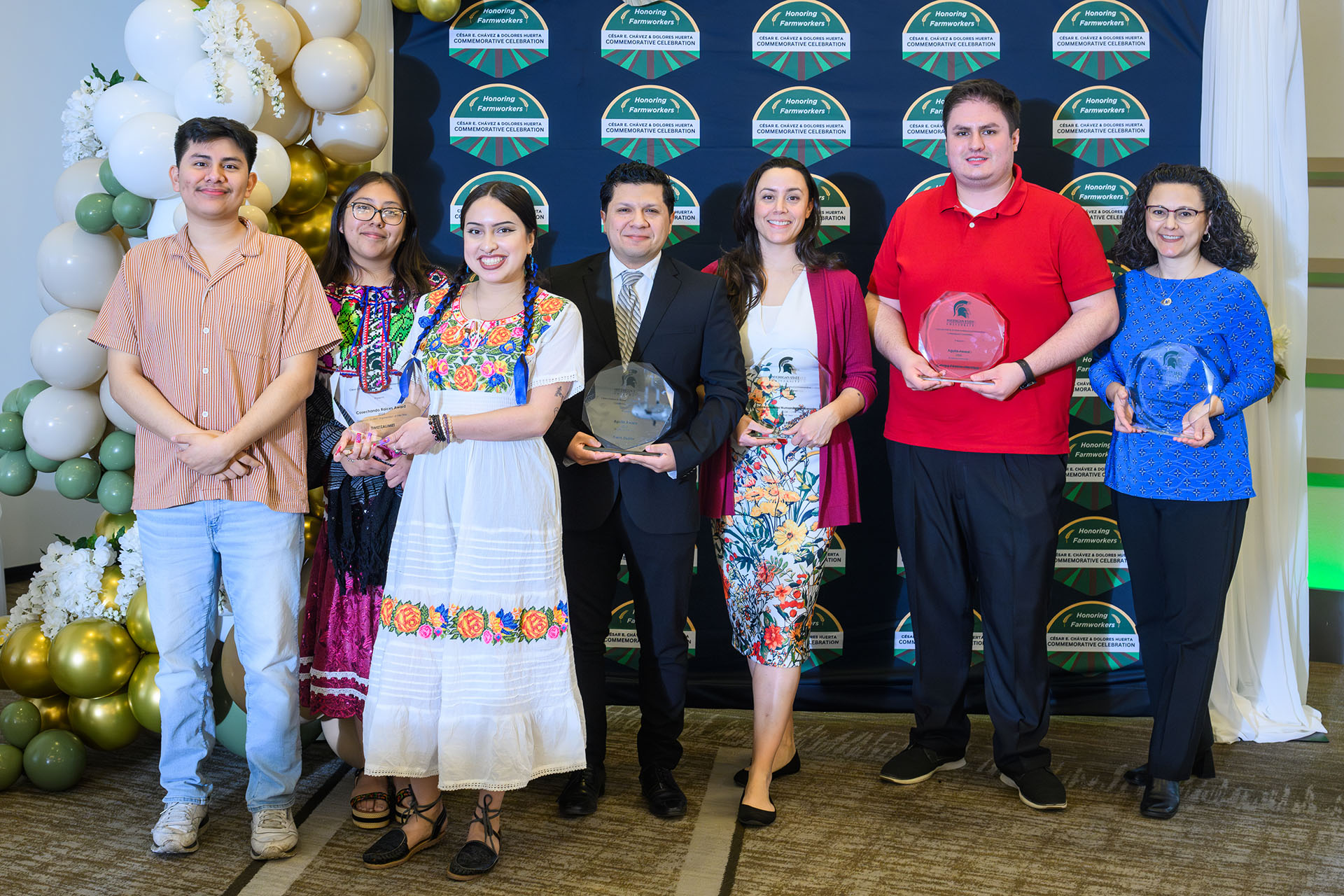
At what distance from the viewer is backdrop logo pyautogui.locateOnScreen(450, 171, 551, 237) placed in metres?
3.52

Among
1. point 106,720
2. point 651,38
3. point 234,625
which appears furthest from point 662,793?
point 651,38

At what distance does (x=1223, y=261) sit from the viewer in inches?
104

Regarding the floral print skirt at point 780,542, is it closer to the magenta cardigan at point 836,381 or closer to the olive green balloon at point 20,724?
the magenta cardigan at point 836,381

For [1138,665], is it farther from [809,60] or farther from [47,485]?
[47,485]

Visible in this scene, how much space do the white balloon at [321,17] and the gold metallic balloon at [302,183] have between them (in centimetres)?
35

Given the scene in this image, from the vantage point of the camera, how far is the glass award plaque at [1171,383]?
255 cm

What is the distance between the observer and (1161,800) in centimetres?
263

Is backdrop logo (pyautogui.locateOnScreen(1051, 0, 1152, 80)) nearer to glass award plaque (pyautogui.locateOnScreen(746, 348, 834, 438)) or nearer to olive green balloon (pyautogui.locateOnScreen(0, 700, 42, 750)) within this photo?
glass award plaque (pyautogui.locateOnScreen(746, 348, 834, 438))

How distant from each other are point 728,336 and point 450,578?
3.00 feet

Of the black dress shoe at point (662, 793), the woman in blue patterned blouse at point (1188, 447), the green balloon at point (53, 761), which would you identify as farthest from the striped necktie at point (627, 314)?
the green balloon at point (53, 761)

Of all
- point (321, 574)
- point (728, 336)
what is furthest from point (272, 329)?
point (728, 336)

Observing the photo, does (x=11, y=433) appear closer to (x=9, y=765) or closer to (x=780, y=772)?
(x=9, y=765)

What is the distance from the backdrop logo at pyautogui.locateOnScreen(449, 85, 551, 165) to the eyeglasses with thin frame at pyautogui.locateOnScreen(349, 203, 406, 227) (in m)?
1.17

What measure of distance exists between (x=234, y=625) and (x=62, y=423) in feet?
3.17
